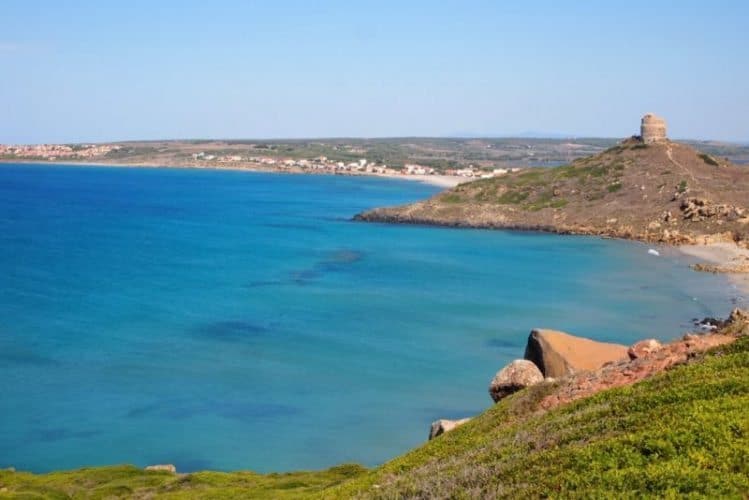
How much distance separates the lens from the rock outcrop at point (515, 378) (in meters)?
22.2

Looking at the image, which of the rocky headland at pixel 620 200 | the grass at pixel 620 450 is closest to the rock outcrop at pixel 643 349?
the grass at pixel 620 450

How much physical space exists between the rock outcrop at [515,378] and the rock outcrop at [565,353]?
0.54 m

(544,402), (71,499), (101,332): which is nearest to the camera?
(544,402)

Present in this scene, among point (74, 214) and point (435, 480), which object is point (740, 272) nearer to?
point (435, 480)

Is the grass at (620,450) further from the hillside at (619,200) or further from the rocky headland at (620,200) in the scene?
the hillside at (619,200)

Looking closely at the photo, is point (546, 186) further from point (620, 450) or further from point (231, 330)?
point (620, 450)

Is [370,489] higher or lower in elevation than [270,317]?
higher

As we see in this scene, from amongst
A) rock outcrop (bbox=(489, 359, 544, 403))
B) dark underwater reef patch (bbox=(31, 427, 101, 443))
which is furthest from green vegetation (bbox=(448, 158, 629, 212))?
rock outcrop (bbox=(489, 359, 544, 403))

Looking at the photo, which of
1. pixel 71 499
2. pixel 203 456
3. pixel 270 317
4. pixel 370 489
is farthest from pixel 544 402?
pixel 270 317

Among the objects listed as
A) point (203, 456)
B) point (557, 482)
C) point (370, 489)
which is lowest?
point (203, 456)

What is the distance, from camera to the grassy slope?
1052 centimetres

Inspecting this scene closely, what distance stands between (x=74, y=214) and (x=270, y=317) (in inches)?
3083

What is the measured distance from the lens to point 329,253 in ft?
283

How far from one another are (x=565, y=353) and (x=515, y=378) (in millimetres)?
1806
